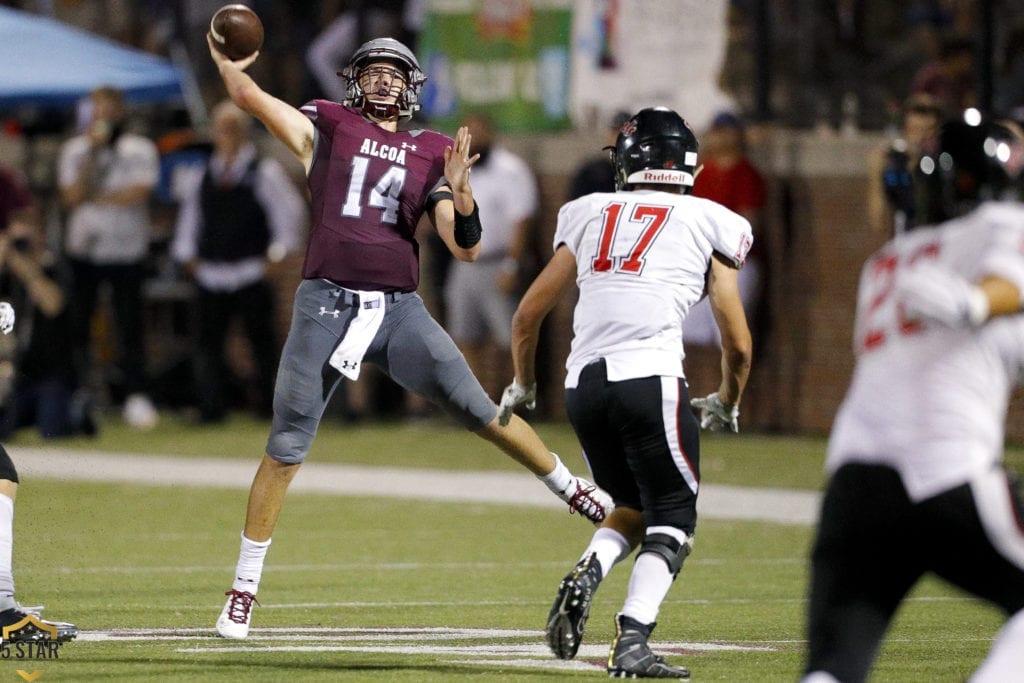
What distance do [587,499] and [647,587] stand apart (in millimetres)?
1658

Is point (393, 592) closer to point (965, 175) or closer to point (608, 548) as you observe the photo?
point (608, 548)

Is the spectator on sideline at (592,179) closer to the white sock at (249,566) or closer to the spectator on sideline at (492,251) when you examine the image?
the spectator on sideline at (492,251)

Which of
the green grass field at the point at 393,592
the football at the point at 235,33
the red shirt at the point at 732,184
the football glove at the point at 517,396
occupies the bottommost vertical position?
the green grass field at the point at 393,592

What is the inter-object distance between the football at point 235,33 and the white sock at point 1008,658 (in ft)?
14.6

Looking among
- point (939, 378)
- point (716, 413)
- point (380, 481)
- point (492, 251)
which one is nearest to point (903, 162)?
point (380, 481)

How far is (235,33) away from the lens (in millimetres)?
8141

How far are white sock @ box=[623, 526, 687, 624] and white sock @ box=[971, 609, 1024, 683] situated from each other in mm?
2112

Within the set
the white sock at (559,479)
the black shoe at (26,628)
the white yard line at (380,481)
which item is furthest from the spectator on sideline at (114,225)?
the black shoe at (26,628)

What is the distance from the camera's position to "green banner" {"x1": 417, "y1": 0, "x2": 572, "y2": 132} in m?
17.6

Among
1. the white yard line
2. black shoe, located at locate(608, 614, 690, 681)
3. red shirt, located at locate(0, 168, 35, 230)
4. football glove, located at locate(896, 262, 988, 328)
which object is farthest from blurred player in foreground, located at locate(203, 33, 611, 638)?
red shirt, located at locate(0, 168, 35, 230)

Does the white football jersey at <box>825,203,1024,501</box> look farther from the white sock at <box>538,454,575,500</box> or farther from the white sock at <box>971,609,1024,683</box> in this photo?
the white sock at <box>538,454,575,500</box>

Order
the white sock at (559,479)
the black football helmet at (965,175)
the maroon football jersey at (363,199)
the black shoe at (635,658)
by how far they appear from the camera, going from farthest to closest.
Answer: the white sock at (559,479) < the maroon football jersey at (363,199) < the black shoe at (635,658) < the black football helmet at (965,175)

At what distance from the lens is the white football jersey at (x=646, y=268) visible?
6898 mm

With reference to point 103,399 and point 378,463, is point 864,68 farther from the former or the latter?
point 103,399
